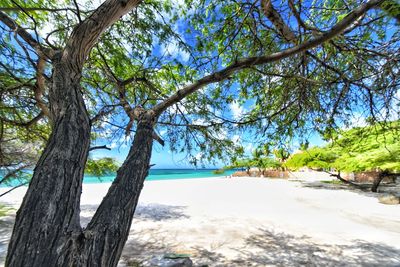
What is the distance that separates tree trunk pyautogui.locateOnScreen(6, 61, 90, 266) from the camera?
119 cm

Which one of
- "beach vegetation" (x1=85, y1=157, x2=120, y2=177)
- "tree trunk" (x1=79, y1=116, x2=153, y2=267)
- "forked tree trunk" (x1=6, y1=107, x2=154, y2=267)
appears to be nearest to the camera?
"forked tree trunk" (x1=6, y1=107, x2=154, y2=267)

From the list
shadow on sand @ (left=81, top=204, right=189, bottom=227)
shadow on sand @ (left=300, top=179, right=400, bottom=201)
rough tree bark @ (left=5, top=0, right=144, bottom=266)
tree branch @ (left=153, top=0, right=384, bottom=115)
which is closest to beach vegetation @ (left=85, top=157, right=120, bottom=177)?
shadow on sand @ (left=81, top=204, right=189, bottom=227)

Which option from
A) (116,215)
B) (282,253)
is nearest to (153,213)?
(282,253)

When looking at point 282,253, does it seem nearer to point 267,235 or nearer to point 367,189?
point 267,235

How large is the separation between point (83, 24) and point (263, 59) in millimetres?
1549

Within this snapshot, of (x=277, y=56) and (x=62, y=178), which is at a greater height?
(x=277, y=56)

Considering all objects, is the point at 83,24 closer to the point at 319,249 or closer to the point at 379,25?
the point at 379,25

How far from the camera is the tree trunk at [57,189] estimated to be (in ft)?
3.92

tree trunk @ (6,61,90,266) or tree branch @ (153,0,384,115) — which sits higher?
tree branch @ (153,0,384,115)

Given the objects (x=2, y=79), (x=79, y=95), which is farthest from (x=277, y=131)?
(x=2, y=79)

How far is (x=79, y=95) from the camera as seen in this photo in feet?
5.80

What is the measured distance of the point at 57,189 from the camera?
1.36 m

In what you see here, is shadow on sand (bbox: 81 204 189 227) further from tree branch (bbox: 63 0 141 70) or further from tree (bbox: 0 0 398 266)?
→ tree branch (bbox: 63 0 141 70)

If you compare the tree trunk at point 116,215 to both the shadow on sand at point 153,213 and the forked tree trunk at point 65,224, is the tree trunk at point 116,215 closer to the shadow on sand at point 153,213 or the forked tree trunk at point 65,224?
the forked tree trunk at point 65,224
